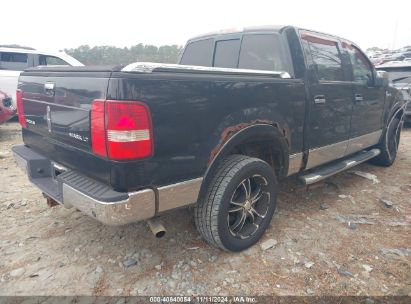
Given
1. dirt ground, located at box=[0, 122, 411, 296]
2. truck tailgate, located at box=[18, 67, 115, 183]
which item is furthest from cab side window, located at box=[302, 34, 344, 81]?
truck tailgate, located at box=[18, 67, 115, 183]

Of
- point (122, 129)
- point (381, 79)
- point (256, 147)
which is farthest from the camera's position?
point (381, 79)

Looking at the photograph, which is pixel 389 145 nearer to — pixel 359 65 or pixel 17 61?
pixel 359 65

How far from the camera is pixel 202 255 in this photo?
279cm

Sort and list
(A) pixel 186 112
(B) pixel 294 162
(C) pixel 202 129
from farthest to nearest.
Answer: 1. (B) pixel 294 162
2. (C) pixel 202 129
3. (A) pixel 186 112

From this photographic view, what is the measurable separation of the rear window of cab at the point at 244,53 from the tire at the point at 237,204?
3.64 ft

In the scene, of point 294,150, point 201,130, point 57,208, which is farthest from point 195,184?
point 57,208

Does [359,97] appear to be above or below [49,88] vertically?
below

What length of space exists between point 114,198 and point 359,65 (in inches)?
144

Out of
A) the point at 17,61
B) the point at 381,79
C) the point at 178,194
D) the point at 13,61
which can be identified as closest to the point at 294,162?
the point at 178,194

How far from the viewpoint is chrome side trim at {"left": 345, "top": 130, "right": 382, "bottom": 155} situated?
408 centimetres

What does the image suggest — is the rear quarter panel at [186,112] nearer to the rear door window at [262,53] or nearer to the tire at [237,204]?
the tire at [237,204]

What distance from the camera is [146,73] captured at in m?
2.01

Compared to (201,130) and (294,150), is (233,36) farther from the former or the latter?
(201,130)

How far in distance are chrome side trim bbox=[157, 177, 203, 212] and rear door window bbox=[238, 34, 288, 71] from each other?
5.08 feet
